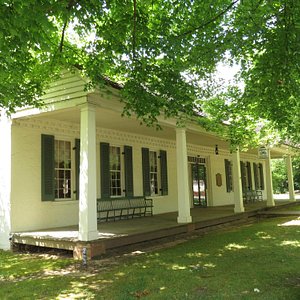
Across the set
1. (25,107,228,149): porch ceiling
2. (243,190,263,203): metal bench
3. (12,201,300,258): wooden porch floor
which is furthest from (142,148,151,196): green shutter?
(243,190,263,203): metal bench

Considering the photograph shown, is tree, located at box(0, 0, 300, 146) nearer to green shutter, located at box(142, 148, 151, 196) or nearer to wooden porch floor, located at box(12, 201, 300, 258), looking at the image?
wooden porch floor, located at box(12, 201, 300, 258)

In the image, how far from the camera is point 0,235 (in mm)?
9000

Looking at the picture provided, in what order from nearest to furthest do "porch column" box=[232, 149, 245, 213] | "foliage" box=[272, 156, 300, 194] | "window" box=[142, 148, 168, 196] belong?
"window" box=[142, 148, 168, 196] < "porch column" box=[232, 149, 245, 213] < "foliage" box=[272, 156, 300, 194]

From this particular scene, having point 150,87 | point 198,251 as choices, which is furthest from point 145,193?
point 150,87

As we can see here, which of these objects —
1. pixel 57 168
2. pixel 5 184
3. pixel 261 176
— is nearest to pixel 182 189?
pixel 57 168

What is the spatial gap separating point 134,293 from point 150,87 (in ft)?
12.0

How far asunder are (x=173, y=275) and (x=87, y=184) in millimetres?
2651

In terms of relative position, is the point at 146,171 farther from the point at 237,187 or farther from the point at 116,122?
the point at 237,187

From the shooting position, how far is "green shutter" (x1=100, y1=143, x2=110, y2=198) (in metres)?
11.2

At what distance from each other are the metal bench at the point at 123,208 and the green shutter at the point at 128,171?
279mm

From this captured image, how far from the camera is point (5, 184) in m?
9.01

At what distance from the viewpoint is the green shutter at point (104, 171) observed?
11.2 meters

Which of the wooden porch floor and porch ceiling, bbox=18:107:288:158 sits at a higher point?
porch ceiling, bbox=18:107:288:158

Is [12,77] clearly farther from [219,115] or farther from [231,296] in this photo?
[219,115]
